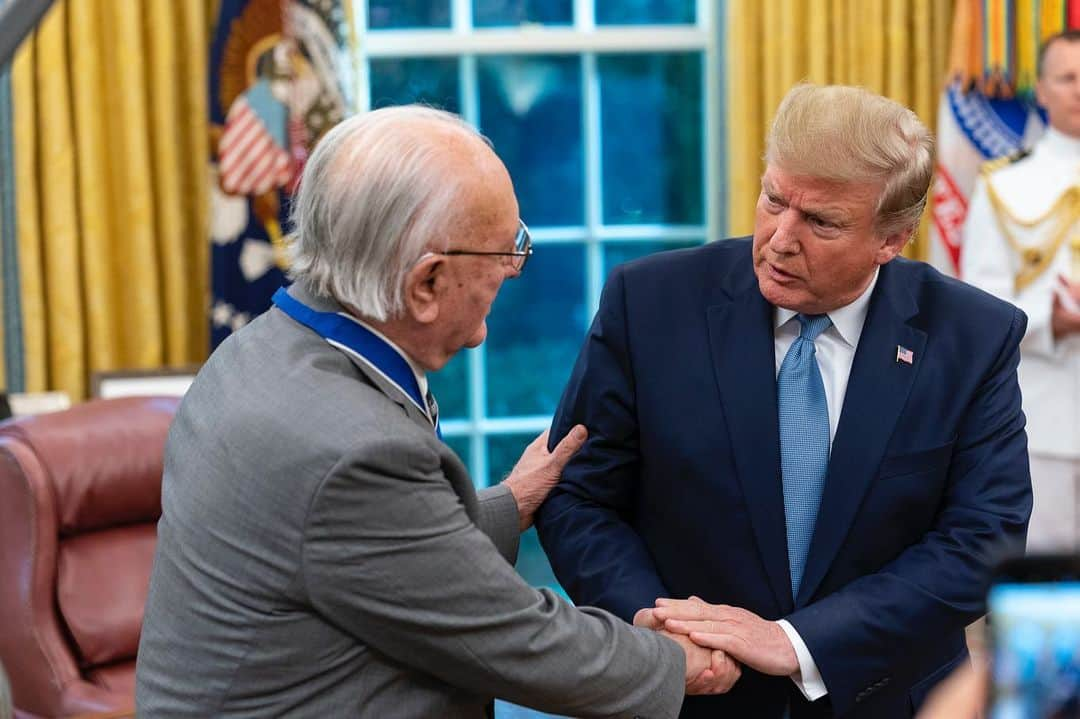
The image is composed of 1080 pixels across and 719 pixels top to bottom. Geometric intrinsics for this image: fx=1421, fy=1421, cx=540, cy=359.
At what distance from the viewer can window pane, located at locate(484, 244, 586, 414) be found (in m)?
5.13

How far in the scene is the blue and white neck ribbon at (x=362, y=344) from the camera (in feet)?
5.19

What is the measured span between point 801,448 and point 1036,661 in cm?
118

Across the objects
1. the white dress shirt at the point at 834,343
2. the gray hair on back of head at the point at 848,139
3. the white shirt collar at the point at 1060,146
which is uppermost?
the gray hair on back of head at the point at 848,139

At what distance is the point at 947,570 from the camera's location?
1939mm

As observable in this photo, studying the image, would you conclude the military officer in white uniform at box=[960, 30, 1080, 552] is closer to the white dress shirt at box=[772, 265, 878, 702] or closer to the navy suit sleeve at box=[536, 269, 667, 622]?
the white dress shirt at box=[772, 265, 878, 702]

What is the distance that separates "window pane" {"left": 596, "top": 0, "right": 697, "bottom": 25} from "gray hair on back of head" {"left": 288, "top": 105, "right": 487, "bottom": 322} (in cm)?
360

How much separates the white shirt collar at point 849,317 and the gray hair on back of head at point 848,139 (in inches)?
5.2

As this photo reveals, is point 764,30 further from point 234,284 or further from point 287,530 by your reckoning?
point 287,530

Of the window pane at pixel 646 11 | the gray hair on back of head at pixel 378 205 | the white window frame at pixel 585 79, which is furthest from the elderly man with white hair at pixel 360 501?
the window pane at pixel 646 11

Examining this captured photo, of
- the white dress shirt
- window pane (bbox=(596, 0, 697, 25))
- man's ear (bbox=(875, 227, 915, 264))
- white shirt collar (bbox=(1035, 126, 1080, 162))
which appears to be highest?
Answer: window pane (bbox=(596, 0, 697, 25))

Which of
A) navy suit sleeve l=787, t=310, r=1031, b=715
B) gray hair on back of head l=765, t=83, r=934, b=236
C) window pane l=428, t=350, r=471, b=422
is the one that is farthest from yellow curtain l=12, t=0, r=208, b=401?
navy suit sleeve l=787, t=310, r=1031, b=715

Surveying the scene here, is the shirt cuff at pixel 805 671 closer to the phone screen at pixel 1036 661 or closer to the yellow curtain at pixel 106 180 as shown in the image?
the phone screen at pixel 1036 661

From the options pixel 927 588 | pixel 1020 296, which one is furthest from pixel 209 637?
pixel 1020 296

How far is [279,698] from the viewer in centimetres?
152
